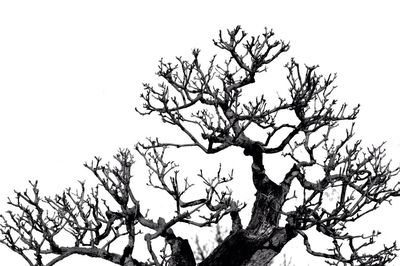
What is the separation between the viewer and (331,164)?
898 cm

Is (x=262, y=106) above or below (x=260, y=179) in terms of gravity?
above

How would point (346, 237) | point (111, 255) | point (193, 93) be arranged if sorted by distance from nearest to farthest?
point (346, 237) → point (111, 255) → point (193, 93)

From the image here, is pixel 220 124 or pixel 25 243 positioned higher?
pixel 220 124

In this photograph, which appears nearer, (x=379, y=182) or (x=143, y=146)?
(x=379, y=182)

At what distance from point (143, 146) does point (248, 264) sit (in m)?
2.84

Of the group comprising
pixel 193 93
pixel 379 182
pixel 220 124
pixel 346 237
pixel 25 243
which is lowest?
pixel 346 237

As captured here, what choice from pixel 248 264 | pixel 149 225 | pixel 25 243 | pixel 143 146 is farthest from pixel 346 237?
pixel 25 243

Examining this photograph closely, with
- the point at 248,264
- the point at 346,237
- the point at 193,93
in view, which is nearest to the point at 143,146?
the point at 193,93

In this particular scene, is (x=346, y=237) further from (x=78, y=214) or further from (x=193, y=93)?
(x=78, y=214)

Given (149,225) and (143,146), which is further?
(143,146)

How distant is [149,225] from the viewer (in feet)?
31.6

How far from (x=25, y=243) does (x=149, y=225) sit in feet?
6.60

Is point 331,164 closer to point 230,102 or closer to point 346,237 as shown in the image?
point 346,237

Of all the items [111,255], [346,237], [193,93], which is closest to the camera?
[346,237]
